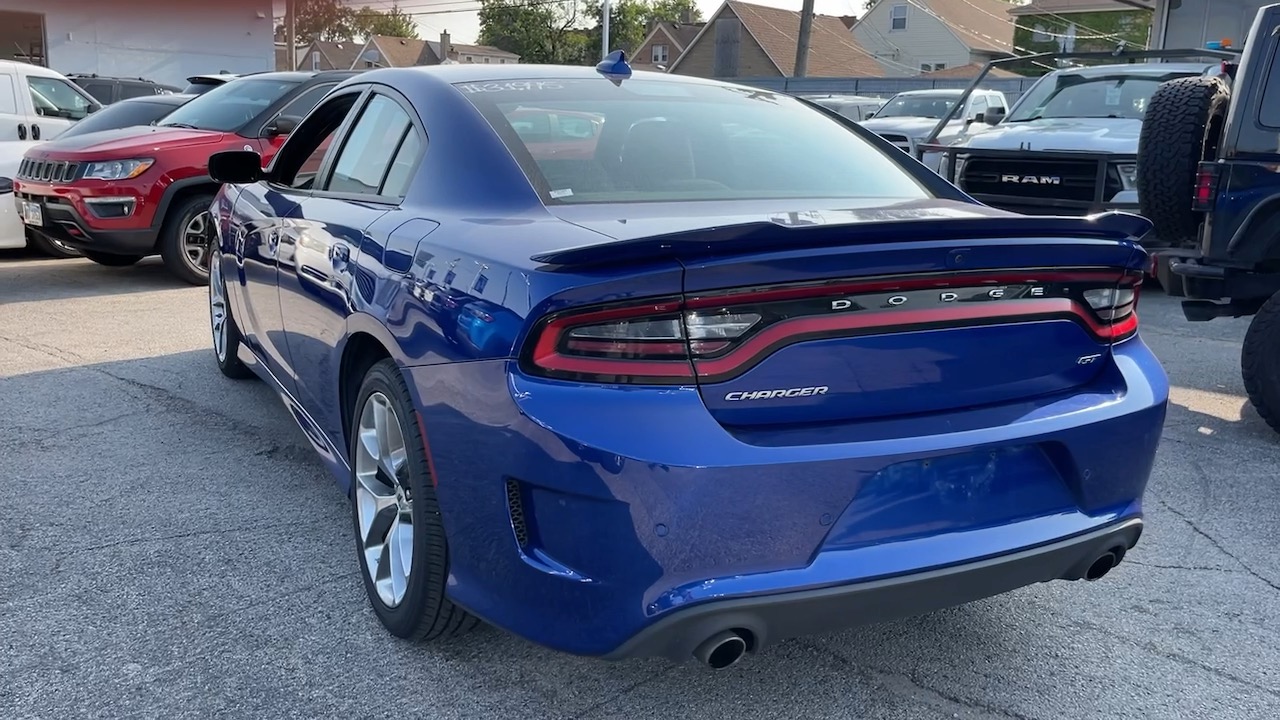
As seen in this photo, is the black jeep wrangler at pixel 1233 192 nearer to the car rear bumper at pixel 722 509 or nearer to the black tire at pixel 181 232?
the car rear bumper at pixel 722 509

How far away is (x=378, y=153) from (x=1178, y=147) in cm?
408

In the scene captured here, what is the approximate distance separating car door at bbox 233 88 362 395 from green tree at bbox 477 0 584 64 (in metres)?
77.1

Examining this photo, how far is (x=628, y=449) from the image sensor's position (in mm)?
2230

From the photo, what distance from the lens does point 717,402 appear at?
2.31m

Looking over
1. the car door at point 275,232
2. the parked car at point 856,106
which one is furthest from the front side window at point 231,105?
the parked car at point 856,106

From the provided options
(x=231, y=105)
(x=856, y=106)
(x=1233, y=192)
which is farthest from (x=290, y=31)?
(x=1233, y=192)

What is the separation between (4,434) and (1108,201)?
282 inches

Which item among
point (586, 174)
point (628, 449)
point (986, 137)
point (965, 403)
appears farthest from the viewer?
point (986, 137)

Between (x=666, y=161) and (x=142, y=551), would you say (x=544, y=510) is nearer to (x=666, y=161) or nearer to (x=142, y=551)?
(x=666, y=161)

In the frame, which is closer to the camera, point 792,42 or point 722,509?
point 722,509

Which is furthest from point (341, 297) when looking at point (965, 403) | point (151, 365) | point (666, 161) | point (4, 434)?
point (151, 365)

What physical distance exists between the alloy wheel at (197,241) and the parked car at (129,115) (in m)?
1.56

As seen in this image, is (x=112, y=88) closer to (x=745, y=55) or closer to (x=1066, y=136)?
(x=1066, y=136)

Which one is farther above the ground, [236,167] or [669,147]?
[669,147]
